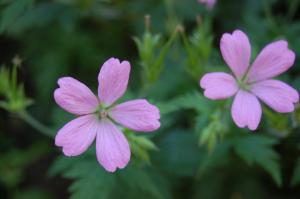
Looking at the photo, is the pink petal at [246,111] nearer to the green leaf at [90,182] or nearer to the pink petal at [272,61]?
the pink petal at [272,61]

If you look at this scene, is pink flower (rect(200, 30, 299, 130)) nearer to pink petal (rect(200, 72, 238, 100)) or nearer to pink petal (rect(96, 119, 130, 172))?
pink petal (rect(200, 72, 238, 100))

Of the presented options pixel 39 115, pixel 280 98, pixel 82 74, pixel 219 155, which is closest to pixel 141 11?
pixel 82 74

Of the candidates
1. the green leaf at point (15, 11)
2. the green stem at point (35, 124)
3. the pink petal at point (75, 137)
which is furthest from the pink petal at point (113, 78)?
the green stem at point (35, 124)

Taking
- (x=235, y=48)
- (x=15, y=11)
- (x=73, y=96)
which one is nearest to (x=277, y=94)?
(x=235, y=48)

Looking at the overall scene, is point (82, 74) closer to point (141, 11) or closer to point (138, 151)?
point (141, 11)

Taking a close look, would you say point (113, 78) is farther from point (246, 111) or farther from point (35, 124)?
point (35, 124)
